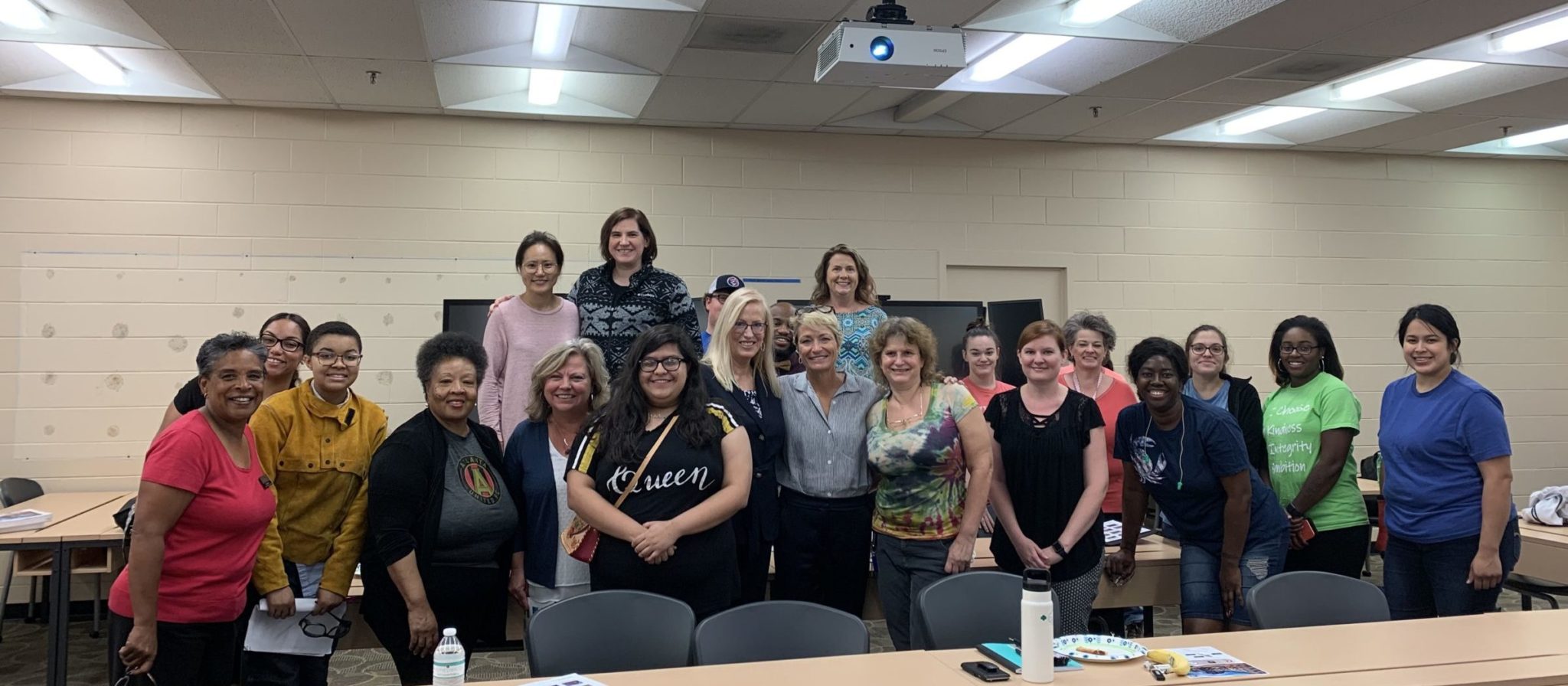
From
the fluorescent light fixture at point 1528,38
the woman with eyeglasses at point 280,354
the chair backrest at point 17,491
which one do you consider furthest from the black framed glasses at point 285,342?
the fluorescent light fixture at point 1528,38

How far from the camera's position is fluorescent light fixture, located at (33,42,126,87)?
16.4 ft

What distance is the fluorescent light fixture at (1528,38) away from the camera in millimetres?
4855

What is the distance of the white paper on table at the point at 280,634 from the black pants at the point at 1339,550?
314 cm

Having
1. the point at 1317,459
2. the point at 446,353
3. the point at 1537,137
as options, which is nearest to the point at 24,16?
the point at 446,353

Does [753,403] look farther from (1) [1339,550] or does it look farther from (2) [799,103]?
(2) [799,103]

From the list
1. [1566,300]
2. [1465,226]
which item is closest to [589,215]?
[1465,226]

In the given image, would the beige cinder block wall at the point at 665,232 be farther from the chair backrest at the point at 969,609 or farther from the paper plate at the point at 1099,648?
the paper plate at the point at 1099,648

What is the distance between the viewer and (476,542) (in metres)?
2.88

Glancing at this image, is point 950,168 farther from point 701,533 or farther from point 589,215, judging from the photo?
point 701,533

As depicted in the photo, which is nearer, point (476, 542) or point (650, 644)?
point (650, 644)

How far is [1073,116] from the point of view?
6.27m

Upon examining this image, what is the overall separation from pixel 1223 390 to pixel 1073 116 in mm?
2600

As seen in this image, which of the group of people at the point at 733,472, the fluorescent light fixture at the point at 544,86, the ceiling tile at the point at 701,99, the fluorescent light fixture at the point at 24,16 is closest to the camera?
the group of people at the point at 733,472

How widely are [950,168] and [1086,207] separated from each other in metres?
1.00
